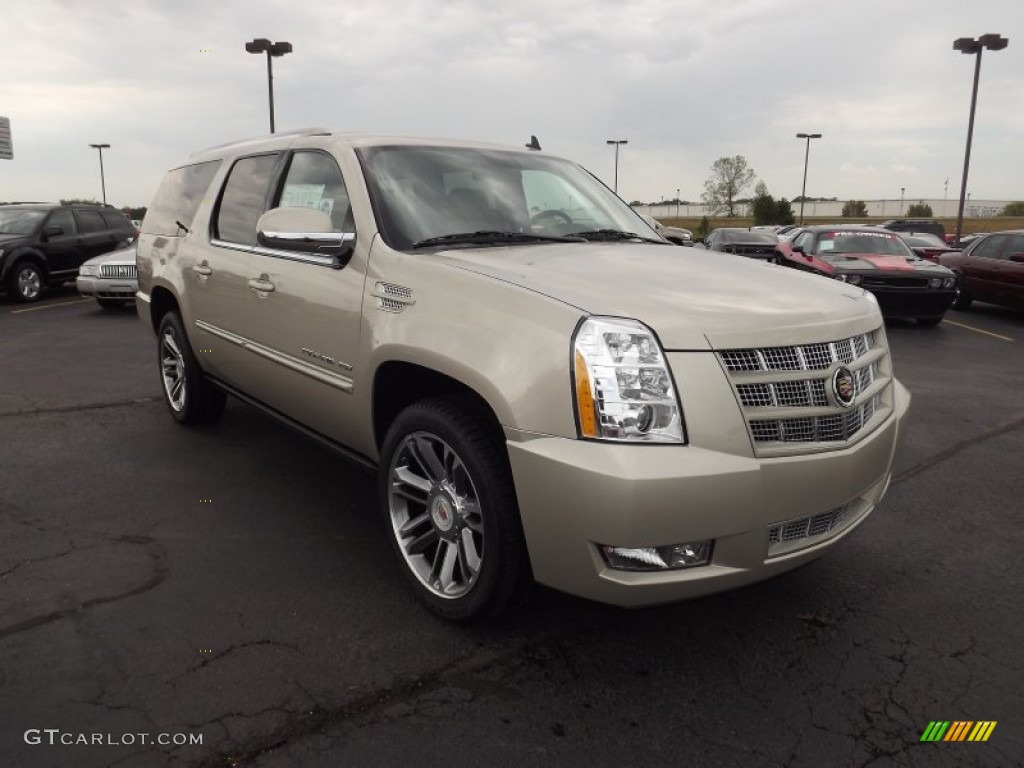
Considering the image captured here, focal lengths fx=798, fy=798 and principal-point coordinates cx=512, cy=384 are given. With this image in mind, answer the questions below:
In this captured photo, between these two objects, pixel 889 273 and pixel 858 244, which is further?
pixel 858 244

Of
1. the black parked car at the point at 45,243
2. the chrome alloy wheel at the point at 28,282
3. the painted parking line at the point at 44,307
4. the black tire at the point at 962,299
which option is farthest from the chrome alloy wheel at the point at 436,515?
the black tire at the point at 962,299

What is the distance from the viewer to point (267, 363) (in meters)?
4.05

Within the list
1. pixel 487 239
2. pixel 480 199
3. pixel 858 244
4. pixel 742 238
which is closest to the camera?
pixel 487 239

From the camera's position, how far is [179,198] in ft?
17.8

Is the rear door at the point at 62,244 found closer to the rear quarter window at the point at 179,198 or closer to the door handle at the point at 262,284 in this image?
the rear quarter window at the point at 179,198

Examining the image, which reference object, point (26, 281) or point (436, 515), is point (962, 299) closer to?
point (436, 515)

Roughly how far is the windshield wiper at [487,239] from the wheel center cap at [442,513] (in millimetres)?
1040

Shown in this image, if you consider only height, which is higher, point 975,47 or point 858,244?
point 975,47

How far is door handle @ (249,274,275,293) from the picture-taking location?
3915 mm

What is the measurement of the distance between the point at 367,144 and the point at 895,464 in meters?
2.66

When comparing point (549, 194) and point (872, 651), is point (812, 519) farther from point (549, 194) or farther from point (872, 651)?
point (549, 194)

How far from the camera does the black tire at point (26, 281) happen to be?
13.7 meters

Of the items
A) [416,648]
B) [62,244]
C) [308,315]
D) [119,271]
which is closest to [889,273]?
[308,315]

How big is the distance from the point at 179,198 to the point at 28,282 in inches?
417
